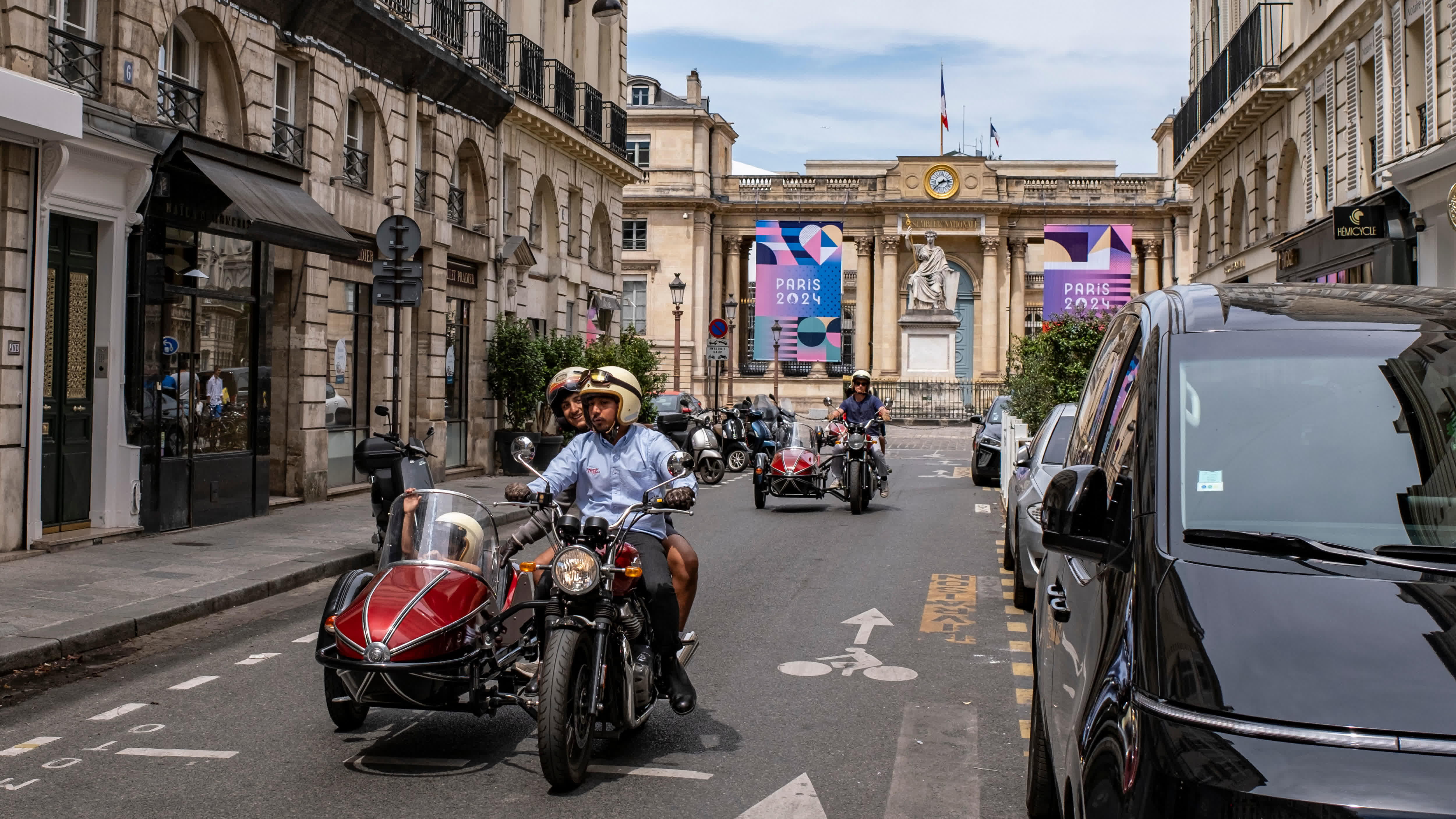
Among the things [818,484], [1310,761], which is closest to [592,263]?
[818,484]

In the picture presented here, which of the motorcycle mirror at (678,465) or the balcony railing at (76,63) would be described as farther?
the balcony railing at (76,63)

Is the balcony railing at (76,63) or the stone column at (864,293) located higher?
the stone column at (864,293)

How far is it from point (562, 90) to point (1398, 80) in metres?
15.6

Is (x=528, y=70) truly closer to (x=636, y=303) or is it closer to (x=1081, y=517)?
(x=1081, y=517)

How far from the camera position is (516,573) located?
6.26 meters

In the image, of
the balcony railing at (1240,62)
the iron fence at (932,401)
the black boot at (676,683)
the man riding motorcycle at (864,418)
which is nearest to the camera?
the black boot at (676,683)

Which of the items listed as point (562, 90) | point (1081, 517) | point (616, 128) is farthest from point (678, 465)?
point (616, 128)

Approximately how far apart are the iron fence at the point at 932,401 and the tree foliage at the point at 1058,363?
93.0ft

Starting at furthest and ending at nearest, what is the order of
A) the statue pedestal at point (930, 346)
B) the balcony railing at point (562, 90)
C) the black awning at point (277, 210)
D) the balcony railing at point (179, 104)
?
the statue pedestal at point (930, 346) → the balcony railing at point (562, 90) → the balcony railing at point (179, 104) → the black awning at point (277, 210)

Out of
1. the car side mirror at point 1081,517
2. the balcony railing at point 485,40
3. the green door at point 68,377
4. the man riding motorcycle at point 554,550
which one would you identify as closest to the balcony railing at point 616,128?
the balcony railing at point 485,40

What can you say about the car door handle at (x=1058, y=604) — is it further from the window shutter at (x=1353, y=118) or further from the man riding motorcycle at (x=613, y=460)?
the window shutter at (x=1353, y=118)

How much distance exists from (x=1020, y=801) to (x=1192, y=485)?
2315 millimetres

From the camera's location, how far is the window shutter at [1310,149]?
2269 cm

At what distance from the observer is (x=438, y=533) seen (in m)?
5.84
